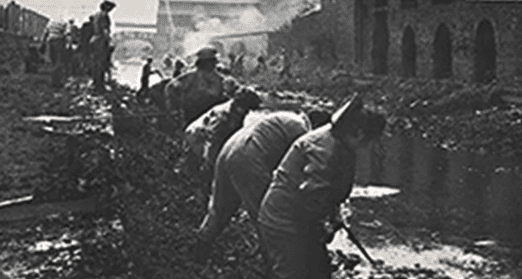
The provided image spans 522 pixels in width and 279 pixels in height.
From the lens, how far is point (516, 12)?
25719 mm

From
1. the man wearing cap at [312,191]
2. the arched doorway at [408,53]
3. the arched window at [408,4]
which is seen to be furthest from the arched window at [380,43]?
the man wearing cap at [312,191]

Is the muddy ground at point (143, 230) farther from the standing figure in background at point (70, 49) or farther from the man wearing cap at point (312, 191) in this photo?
the standing figure in background at point (70, 49)

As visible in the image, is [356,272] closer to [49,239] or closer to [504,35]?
[49,239]

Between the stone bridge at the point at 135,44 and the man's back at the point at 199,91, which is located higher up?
the man's back at the point at 199,91

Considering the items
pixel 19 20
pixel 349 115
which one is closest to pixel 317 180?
pixel 349 115

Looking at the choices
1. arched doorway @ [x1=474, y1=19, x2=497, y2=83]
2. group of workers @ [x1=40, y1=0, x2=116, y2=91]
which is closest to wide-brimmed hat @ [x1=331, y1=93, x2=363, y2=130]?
group of workers @ [x1=40, y1=0, x2=116, y2=91]

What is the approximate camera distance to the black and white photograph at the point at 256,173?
615cm

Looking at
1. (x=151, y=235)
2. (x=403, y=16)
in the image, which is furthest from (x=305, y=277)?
(x=403, y=16)

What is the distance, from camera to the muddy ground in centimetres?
838

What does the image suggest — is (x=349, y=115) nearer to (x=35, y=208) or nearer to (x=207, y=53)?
(x=35, y=208)

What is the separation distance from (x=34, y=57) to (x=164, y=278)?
23.8m

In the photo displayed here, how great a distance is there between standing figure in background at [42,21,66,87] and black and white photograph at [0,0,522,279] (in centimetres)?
9

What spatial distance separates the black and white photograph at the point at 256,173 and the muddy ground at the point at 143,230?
3 cm

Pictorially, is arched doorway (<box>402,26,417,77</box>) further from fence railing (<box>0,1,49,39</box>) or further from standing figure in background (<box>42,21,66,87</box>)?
fence railing (<box>0,1,49,39</box>)
